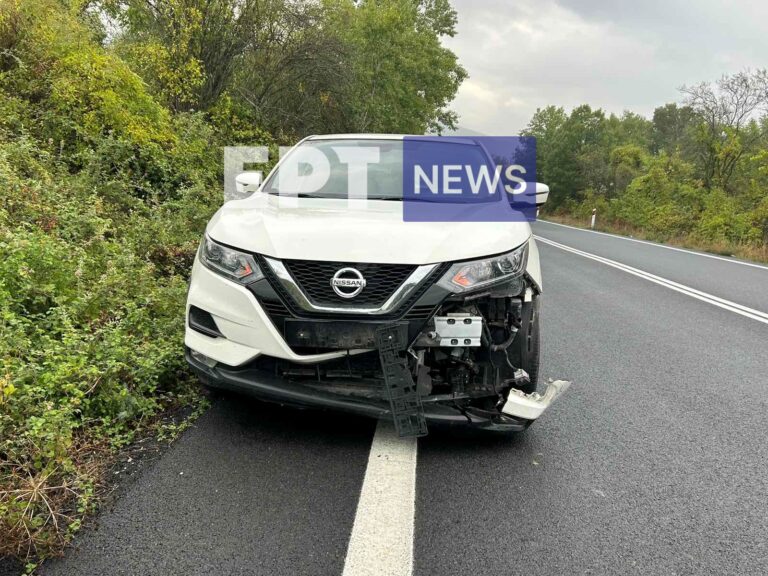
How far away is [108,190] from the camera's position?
6590mm

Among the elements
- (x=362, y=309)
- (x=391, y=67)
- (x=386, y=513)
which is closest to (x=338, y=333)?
(x=362, y=309)

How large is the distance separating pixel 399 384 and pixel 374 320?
0.33m

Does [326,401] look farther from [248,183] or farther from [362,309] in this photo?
[248,183]

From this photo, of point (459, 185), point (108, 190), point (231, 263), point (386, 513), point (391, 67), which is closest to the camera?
point (386, 513)

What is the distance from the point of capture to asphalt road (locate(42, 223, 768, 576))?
1.98 m

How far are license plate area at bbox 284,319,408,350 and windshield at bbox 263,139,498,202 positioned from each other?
1.30 meters

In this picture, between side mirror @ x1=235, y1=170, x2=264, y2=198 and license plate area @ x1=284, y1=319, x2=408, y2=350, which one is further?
side mirror @ x1=235, y1=170, x2=264, y2=198

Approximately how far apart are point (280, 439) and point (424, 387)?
83cm

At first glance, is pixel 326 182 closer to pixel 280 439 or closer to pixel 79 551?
pixel 280 439

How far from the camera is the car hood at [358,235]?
2531 millimetres

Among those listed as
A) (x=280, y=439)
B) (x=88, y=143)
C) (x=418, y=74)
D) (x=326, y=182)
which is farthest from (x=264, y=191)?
(x=418, y=74)

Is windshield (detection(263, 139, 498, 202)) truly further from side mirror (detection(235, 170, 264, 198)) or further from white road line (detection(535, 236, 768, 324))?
white road line (detection(535, 236, 768, 324))

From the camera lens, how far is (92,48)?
26.0 ft

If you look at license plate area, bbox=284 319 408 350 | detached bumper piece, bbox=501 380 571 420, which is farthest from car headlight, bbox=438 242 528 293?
detached bumper piece, bbox=501 380 571 420
